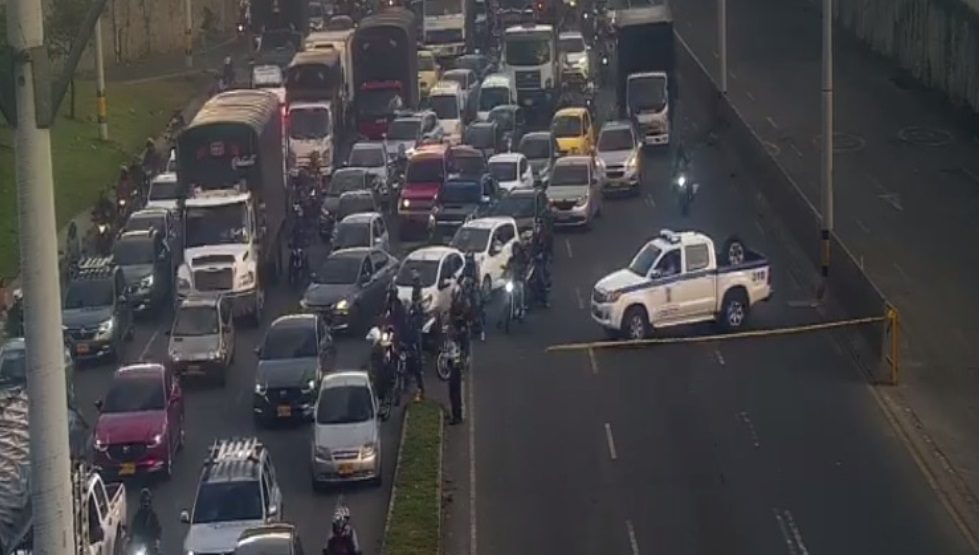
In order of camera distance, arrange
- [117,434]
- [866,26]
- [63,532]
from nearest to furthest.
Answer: [63,532] < [117,434] < [866,26]

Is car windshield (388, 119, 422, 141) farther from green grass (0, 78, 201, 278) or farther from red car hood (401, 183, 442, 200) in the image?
green grass (0, 78, 201, 278)

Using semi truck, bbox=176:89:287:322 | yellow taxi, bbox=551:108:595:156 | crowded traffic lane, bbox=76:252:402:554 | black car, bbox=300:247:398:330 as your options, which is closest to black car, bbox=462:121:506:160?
yellow taxi, bbox=551:108:595:156

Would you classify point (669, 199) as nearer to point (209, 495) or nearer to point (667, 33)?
point (667, 33)

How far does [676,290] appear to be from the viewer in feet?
115

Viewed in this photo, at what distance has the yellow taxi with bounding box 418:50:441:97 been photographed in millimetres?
A: 63625

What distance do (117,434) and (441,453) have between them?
4.64 m

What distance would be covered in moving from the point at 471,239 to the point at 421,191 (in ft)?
21.5

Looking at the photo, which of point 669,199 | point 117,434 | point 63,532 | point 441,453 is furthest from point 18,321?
point 63,532

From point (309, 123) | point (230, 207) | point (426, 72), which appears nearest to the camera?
point (230, 207)

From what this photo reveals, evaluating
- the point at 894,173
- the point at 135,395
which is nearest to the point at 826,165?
the point at 894,173

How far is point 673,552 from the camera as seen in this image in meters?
24.2

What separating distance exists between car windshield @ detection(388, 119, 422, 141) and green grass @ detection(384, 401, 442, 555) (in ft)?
74.1

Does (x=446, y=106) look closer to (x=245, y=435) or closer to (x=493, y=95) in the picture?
(x=493, y=95)

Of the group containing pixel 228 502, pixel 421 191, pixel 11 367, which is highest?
pixel 421 191
